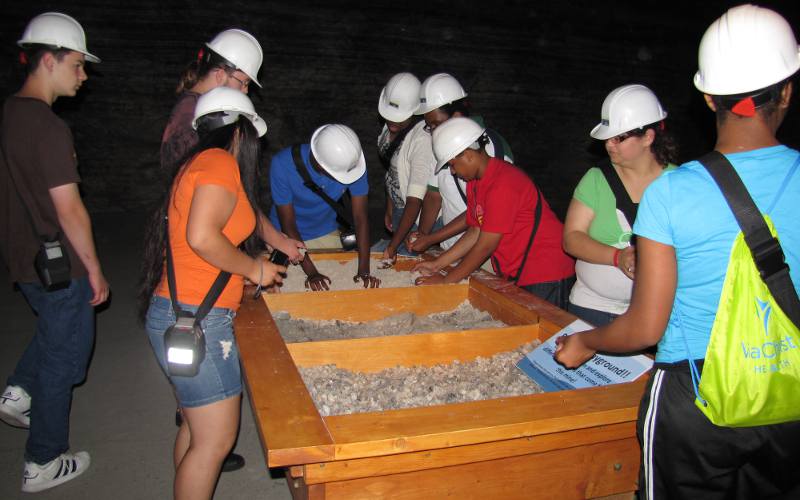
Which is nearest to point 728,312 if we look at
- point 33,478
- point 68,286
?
point 68,286

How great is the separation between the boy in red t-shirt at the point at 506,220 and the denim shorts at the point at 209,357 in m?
1.40

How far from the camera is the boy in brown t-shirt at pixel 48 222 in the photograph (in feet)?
7.49

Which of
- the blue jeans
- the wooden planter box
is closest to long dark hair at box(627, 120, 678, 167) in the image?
the wooden planter box

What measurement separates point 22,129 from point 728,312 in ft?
8.25

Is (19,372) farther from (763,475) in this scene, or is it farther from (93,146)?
(93,146)

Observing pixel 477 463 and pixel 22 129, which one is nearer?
pixel 477 463

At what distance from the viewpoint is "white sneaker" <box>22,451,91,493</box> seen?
2.51 metres

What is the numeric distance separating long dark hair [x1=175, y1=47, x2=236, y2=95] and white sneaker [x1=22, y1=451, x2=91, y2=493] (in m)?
1.82

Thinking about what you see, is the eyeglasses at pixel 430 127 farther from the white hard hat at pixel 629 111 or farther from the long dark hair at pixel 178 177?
the long dark hair at pixel 178 177

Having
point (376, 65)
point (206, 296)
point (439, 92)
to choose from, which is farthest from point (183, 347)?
point (376, 65)

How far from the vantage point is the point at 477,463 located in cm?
158

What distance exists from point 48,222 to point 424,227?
2.18m

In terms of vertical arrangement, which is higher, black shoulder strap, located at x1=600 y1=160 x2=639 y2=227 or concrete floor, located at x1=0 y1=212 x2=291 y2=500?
black shoulder strap, located at x1=600 y1=160 x2=639 y2=227

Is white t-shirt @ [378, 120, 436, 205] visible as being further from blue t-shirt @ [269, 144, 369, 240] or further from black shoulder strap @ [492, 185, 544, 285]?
black shoulder strap @ [492, 185, 544, 285]
